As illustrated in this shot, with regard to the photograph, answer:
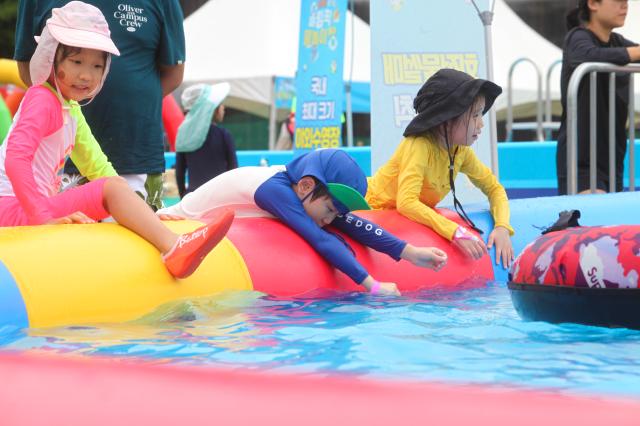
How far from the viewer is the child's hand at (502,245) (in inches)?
189

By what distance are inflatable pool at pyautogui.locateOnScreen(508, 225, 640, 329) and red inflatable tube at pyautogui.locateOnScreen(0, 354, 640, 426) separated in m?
1.54

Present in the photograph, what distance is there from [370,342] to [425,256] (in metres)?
1.40

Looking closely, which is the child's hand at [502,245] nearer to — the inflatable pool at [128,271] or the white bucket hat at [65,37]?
the inflatable pool at [128,271]

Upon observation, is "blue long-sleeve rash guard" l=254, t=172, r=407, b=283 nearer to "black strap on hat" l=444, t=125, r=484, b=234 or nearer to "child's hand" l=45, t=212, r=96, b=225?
"black strap on hat" l=444, t=125, r=484, b=234

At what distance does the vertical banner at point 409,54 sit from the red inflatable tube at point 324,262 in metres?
1.14

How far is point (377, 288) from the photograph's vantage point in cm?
411

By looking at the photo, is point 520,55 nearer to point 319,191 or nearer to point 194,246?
point 319,191

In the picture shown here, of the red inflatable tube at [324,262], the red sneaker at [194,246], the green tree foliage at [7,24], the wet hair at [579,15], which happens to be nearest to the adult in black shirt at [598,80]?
the wet hair at [579,15]

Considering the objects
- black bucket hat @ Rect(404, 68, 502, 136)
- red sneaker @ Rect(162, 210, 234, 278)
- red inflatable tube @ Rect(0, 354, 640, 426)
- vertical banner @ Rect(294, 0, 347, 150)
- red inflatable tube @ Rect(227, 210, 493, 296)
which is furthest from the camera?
vertical banner @ Rect(294, 0, 347, 150)

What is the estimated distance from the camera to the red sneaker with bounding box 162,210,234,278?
332 cm

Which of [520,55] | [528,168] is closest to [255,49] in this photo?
[520,55]

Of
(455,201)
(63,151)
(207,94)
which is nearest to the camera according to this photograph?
(63,151)

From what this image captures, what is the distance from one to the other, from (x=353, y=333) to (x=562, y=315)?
25.7 inches

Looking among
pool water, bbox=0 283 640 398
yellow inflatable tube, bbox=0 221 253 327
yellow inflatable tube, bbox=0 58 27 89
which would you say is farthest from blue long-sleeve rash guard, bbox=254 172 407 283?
yellow inflatable tube, bbox=0 58 27 89
